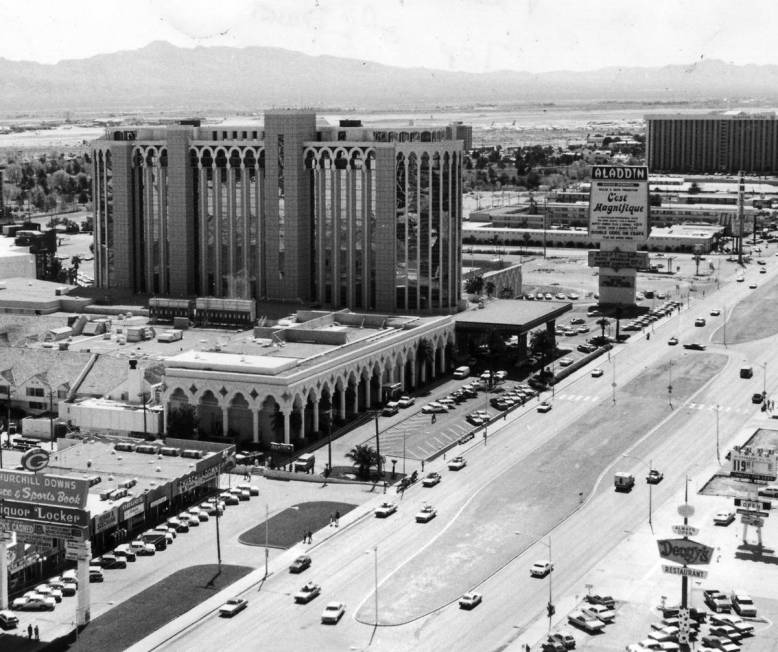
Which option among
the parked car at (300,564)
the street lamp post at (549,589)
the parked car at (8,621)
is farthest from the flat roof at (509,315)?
the parked car at (8,621)

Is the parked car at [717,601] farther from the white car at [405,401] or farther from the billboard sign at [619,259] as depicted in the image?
the billboard sign at [619,259]

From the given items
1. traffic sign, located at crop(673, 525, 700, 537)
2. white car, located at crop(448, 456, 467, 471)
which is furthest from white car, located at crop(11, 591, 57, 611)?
white car, located at crop(448, 456, 467, 471)

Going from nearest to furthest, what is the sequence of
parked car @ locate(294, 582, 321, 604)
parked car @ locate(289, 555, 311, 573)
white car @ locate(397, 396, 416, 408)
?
parked car @ locate(294, 582, 321, 604) < parked car @ locate(289, 555, 311, 573) < white car @ locate(397, 396, 416, 408)

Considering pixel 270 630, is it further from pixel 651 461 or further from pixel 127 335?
pixel 127 335

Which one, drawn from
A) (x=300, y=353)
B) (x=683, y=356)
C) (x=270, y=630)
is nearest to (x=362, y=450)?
(x=300, y=353)

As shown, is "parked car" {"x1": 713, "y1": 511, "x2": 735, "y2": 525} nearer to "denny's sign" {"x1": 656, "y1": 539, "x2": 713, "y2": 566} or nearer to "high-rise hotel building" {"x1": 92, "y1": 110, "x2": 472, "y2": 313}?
"denny's sign" {"x1": 656, "y1": 539, "x2": 713, "y2": 566}

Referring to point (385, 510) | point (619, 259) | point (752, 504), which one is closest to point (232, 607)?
A: point (385, 510)
